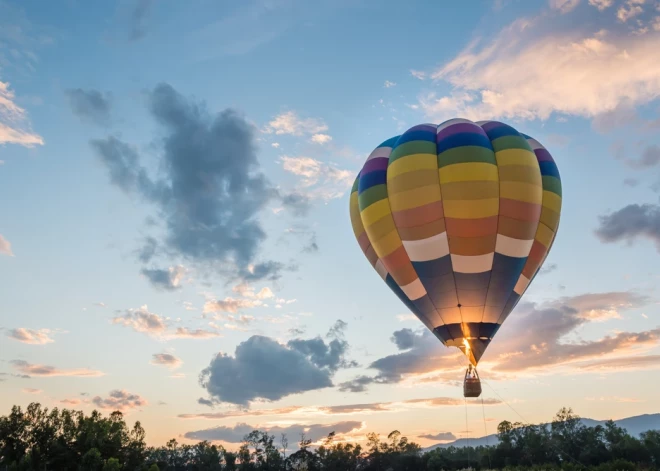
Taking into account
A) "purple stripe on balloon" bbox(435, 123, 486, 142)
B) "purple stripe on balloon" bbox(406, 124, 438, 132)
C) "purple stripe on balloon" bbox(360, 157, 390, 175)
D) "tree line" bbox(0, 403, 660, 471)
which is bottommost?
"tree line" bbox(0, 403, 660, 471)

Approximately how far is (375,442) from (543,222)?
95771 millimetres

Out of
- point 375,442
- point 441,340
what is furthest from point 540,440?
point 441,340

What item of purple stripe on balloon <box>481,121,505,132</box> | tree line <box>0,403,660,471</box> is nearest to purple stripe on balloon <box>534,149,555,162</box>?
purple stripe on balloon <box>481,121,505,132</box>

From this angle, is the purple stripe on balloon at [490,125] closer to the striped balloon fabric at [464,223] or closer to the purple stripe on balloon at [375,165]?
the striped balloon fabric at [464,223]

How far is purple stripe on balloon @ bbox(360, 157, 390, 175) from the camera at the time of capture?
24.8 metres

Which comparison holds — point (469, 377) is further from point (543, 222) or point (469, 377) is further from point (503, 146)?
point (503, 146)

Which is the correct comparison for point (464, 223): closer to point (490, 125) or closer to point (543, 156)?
point (490, 125)

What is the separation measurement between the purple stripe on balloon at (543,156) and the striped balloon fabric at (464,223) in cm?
132

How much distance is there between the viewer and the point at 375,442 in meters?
110

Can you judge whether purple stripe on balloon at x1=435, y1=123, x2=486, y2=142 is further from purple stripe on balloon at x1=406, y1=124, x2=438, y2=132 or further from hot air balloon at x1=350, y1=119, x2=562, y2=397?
purple stripe on balloon at x1=406, y1=124, x2=438, y2=132

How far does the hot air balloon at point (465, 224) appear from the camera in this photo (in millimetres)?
22281

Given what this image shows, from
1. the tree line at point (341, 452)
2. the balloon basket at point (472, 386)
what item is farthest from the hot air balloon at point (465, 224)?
the tree line at point (341, 452)

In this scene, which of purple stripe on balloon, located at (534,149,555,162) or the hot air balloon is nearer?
the hot air balloon

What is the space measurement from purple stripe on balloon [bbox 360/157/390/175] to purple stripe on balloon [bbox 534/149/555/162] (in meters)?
6.88
